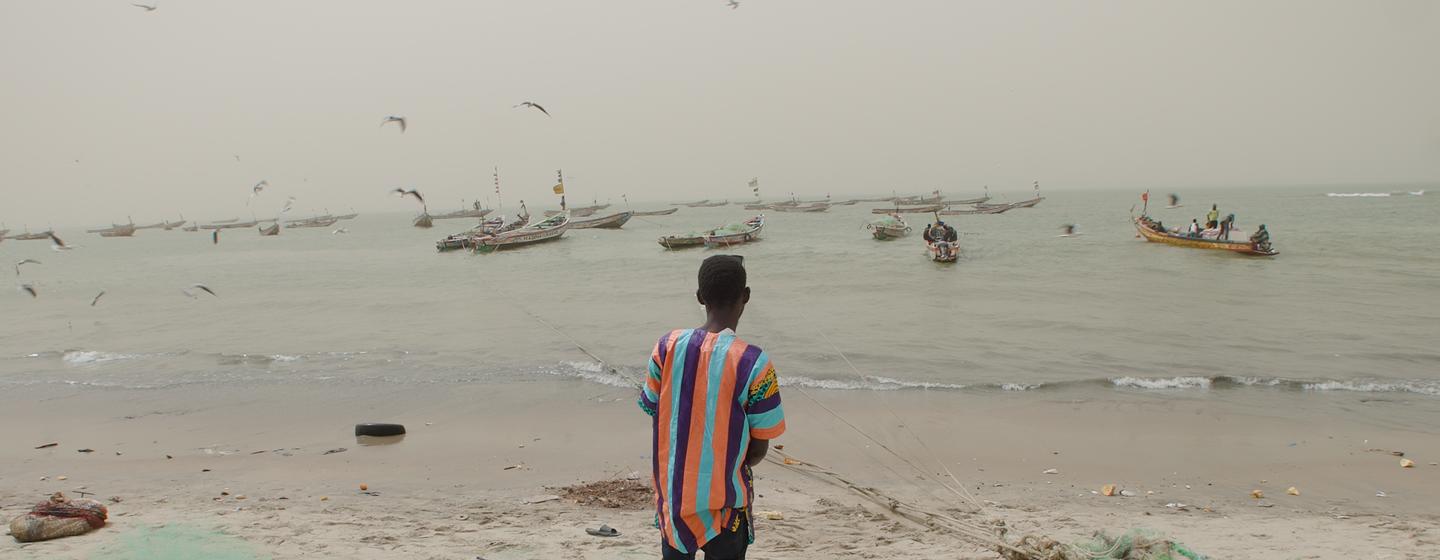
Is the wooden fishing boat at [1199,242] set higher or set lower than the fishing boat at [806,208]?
lower

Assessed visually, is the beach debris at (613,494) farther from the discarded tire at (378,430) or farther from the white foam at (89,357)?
the white foam at (89,357)

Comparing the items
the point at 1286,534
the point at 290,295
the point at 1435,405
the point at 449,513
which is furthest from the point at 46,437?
the point at 290,295

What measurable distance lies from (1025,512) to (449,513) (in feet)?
12.2

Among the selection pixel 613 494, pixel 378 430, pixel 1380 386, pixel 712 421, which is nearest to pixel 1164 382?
pixel 1380 386

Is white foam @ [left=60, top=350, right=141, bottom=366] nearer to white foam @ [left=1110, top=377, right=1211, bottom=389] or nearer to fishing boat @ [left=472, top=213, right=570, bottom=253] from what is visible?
white foam @ [left=1110, top=377, right=1211, bottom=389]

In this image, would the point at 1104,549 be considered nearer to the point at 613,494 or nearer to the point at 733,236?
the point at 613,494

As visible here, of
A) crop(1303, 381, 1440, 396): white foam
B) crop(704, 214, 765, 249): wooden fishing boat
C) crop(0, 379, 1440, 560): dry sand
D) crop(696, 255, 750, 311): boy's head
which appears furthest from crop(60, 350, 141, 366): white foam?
crop(704, 214, 765, 249): wooden fishing boat

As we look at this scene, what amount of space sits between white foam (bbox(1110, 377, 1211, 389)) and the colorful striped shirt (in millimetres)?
9016

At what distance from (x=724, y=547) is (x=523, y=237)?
43.7m

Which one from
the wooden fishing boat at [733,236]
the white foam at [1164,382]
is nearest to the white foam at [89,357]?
the white foam at [1164,382]

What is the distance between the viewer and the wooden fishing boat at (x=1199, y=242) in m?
27.0

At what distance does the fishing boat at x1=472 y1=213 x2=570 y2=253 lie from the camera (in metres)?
41.7

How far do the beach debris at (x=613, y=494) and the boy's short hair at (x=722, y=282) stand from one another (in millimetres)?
3378

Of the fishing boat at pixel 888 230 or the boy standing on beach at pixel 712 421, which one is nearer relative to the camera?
the boy standing on beach at pixel 712 421
